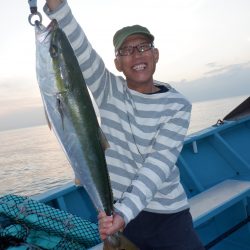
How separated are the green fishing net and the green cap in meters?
2.28

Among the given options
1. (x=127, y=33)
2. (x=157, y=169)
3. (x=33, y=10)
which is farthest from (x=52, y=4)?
(x=157, y=169)

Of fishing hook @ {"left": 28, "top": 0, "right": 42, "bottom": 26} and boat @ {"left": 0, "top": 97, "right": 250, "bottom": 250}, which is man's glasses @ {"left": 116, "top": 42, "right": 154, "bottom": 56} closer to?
fishing hook @ {"left": 28, "top": 0, "right": 42, "bottom": 26}

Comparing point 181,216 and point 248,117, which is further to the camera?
point 248,117

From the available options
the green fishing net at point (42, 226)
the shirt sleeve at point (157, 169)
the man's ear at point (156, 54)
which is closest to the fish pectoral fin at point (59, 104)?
the shirt sleeve at point (157, 169)

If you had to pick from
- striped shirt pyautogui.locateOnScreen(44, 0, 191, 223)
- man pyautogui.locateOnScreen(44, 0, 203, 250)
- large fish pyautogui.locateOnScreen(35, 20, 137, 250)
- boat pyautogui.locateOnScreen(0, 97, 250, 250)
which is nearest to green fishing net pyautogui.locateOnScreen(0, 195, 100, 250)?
boat pyautogui.locateOnScreen(0, 97, 250, 250)

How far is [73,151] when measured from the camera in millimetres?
2473

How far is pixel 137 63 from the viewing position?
3.26 metres

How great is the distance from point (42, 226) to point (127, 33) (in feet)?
8.30

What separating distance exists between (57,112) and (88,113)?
241mm

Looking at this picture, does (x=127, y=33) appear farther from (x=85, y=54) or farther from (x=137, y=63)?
(x=85, y=54)

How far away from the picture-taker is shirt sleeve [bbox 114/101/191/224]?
285 centimetres

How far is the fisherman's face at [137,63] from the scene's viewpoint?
10.7ft

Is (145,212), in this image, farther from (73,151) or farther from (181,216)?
(73,151)

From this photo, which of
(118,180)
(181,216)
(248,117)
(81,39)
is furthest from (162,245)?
(248,117)
